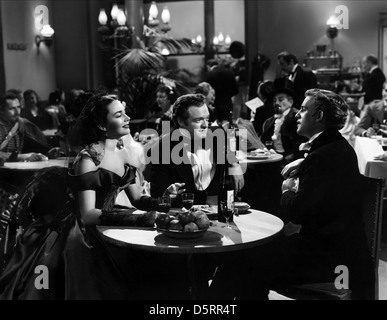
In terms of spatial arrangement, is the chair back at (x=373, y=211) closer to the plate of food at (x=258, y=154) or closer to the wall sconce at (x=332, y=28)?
the plate of food at (x=258, y=154)

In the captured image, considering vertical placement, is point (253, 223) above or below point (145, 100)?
below

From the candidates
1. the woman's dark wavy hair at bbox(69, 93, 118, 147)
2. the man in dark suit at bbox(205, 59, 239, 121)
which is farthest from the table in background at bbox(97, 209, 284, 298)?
the man in dark suit at bbox(205, 59, 239, 121)

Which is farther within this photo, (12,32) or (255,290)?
(12,32)

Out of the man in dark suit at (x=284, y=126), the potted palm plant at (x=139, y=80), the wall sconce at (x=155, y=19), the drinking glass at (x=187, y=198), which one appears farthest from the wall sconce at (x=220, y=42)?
the drinking glass at (x=187, y=198)

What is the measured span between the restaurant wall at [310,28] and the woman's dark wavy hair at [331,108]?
691 centimetres

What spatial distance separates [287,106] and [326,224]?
2.76 metres

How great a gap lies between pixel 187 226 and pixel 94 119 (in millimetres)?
838

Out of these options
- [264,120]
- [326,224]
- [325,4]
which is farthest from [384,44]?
[326,224]

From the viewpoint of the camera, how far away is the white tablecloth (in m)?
4.18

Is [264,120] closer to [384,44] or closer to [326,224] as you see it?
[326,224]

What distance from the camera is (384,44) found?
9180 mm

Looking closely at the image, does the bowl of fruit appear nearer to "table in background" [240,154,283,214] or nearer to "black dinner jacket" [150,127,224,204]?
"black dinner jacket" [150,127,224,204]

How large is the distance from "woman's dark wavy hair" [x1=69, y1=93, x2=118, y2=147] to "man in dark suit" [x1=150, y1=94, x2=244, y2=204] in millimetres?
458

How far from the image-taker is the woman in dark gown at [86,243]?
8.24 feet
